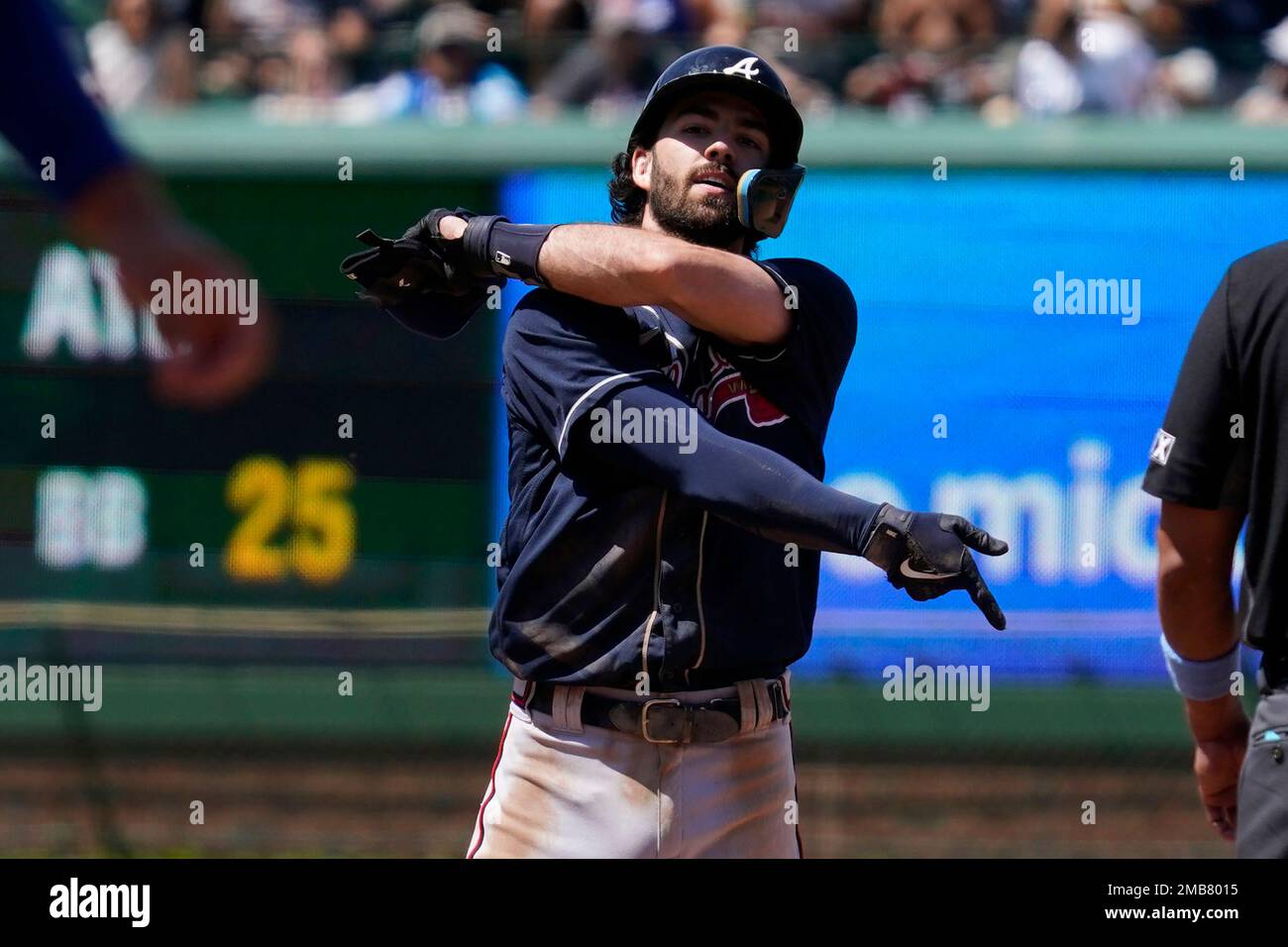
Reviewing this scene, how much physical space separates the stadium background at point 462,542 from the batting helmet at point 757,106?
8.48 feet

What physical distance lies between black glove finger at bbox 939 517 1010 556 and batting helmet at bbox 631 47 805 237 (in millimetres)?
676

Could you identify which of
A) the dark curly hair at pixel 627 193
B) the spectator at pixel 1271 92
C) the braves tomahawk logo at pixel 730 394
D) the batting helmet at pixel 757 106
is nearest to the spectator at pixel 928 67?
the spectator at pixel 1271 92

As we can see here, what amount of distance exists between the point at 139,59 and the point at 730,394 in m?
4.17

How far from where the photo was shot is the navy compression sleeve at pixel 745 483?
2.53 meters

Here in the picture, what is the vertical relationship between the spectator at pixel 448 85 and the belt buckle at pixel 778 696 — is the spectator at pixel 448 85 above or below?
above

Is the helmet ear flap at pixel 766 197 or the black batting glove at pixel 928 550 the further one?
the helmet ear flap at pixel 766 197

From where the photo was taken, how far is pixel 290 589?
5.51 metres

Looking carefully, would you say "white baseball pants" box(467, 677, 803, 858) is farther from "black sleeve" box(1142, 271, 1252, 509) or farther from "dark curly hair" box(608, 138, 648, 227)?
"dark curly hair" box(608, 138, 648, 227)

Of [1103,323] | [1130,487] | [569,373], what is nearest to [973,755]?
[1130,487]

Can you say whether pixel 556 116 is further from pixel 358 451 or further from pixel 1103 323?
pixel 1103 323

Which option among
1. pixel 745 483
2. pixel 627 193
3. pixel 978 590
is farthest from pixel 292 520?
Result: pixel 978 590

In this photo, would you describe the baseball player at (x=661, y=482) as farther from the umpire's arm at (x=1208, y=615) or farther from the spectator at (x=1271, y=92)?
the spectator at (x=1271, y=92)

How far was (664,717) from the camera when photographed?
9.15ft

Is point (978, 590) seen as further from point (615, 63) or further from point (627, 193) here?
point (615, 63)
